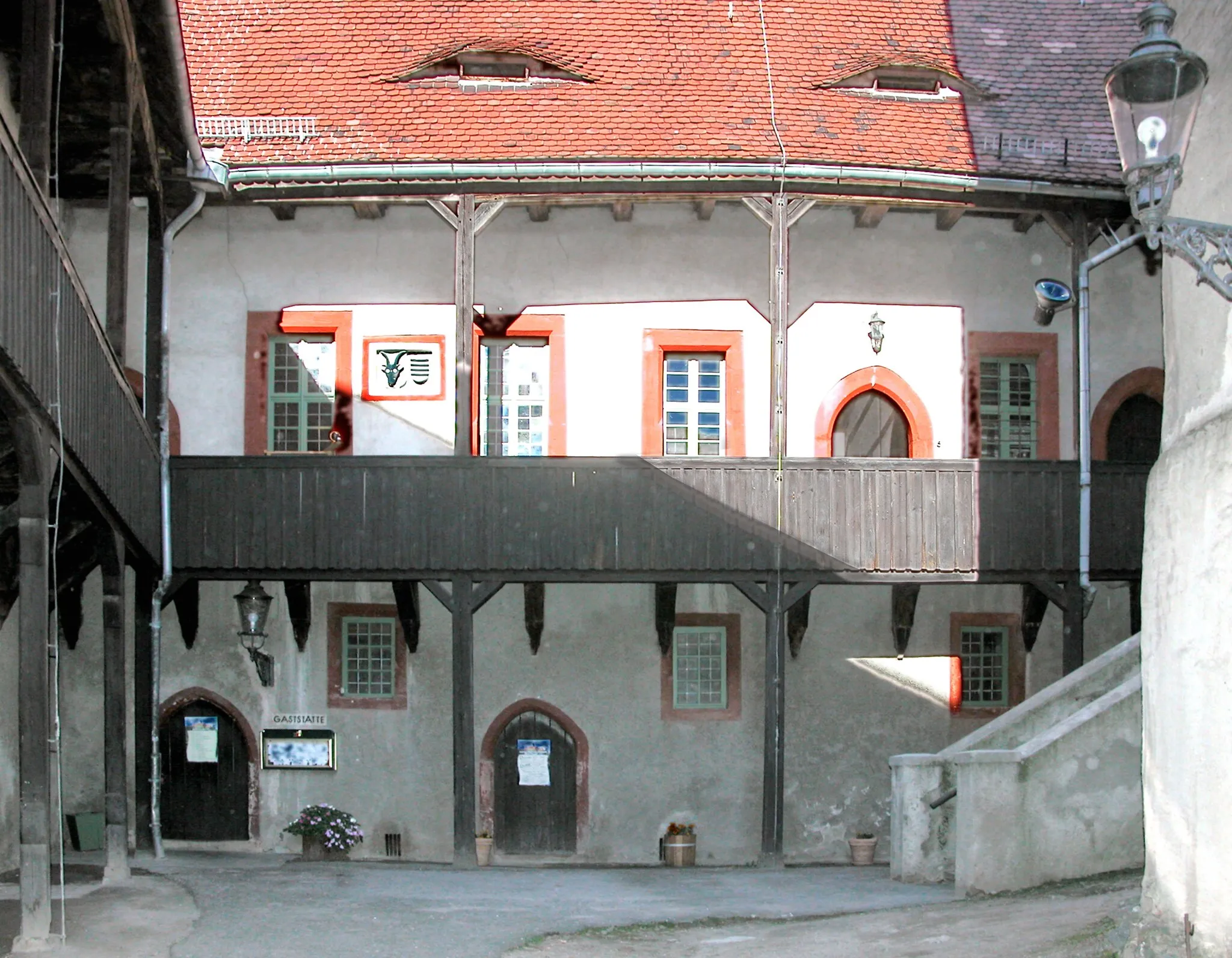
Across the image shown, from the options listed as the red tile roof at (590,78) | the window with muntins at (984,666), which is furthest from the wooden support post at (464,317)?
the window with muntins at (984,666)

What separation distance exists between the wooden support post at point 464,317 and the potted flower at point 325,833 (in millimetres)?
3956

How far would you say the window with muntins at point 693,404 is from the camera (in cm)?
1859

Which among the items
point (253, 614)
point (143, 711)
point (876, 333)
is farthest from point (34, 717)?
point (876, 333)

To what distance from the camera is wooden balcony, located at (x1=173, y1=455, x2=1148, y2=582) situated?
16.6 m

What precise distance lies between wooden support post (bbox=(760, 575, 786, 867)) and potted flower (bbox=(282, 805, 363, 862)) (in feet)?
13.8

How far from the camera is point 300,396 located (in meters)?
18.7

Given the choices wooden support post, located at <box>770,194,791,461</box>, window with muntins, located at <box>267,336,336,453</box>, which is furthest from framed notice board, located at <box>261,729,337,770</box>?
wooden support post, located at <box>770,194,791,461</box>

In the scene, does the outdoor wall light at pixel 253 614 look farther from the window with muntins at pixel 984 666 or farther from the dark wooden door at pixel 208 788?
the window with muntins at pixel 984 666

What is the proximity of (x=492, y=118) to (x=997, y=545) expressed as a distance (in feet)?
20.8

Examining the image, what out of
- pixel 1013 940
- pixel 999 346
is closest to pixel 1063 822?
pixel 1013 940

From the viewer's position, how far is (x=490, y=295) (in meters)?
18.7

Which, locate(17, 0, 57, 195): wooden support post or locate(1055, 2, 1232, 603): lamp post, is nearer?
locate(1055, 2, 1232, 603): lamp post

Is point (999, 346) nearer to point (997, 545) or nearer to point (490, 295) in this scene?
point (997, 545)

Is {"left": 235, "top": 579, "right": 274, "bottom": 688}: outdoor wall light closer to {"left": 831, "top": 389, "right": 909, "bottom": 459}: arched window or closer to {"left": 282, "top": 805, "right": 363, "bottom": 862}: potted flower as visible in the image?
Answer: {"left": 282, "top": 805, "right": 363, "bottom": 862}: potted flower
